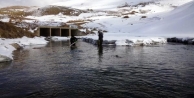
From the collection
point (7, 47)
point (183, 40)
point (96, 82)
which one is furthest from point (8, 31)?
point (96, 82)

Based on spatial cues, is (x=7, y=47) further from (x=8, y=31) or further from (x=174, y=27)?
(x=174, y=27)

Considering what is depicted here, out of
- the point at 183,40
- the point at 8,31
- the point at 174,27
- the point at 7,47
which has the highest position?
the point at 174,27

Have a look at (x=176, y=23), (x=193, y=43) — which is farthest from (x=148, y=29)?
(x=193, y=43)

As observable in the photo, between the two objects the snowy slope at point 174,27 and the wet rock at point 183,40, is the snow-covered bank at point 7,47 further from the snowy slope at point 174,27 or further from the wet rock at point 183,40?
the snowy slope at point 174,27

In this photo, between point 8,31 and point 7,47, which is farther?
point 8,31

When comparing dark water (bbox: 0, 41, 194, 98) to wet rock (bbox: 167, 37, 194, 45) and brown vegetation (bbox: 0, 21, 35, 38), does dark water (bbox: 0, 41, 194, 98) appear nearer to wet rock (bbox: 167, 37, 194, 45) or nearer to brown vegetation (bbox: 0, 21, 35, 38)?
wet rock (bbox: 167, 37, 194, 45)

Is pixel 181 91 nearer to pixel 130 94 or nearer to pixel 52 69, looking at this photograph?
pixel 130 94

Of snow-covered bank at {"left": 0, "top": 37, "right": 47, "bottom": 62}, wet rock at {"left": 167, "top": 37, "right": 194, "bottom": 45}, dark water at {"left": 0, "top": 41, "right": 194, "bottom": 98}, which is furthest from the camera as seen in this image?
wet rock at {"left": 167, "top": 37, "right": 194, "bottom": 45}

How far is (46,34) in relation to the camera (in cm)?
6544

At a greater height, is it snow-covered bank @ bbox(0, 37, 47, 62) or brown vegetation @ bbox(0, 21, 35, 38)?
brown vegetation @ bbox(0, 21, 35, 38)

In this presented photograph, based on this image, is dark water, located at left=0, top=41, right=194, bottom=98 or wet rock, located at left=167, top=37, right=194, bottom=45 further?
wet rock, located at left=167, top=37, right=194, bottom=45

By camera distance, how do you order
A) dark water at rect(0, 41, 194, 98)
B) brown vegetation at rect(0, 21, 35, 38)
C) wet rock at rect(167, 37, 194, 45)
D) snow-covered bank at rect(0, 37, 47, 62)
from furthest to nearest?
brown vegetation at rect(0, 21, 35, 38)
wet rock at rect(167, 37, 194, 45)
snow-covered bank at rect(0, 37, 47, 62)
dark water at rect(0, 41, 194, 98)

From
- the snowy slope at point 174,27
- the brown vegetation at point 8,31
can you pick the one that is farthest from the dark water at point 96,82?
the snowy slope at point 174,27

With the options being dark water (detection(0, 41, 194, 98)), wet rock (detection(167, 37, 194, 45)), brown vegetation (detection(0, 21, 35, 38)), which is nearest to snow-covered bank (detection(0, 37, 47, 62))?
dark water (detection(0, 41, 194, 98))
